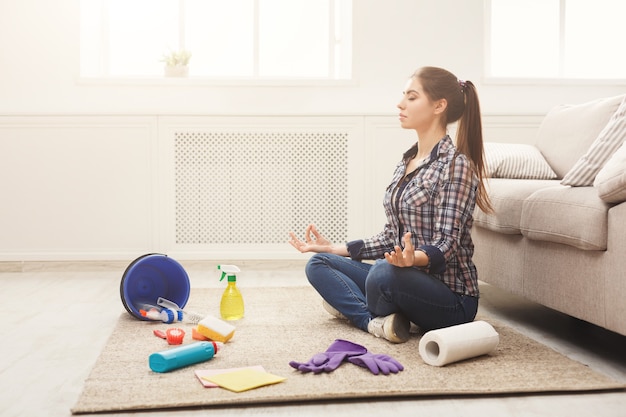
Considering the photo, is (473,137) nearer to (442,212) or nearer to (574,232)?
(442,212)

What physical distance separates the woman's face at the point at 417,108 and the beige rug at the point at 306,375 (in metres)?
0.69

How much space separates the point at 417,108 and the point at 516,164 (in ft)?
3.81

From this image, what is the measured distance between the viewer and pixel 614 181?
190cm

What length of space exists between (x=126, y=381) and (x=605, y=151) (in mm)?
1601

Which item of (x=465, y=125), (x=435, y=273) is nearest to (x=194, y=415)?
(x=435, y=273)

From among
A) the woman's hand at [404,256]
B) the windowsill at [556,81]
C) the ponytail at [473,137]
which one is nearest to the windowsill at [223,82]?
the windowsill at [556,81]

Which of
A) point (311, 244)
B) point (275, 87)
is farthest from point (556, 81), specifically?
point (311, 244)

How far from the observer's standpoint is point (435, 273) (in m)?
2.09

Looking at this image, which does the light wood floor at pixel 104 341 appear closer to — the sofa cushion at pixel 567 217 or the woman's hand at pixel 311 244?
the sofa cushion at pixel 567 217

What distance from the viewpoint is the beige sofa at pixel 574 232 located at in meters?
1.93

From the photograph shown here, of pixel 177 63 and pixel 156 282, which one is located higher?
pixel 177 63

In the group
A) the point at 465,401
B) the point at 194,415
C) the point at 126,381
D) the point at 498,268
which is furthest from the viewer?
the point at 498,268

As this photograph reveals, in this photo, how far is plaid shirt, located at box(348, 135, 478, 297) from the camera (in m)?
2.08

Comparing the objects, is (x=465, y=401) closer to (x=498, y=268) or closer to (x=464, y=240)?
(x=464, y=240)
